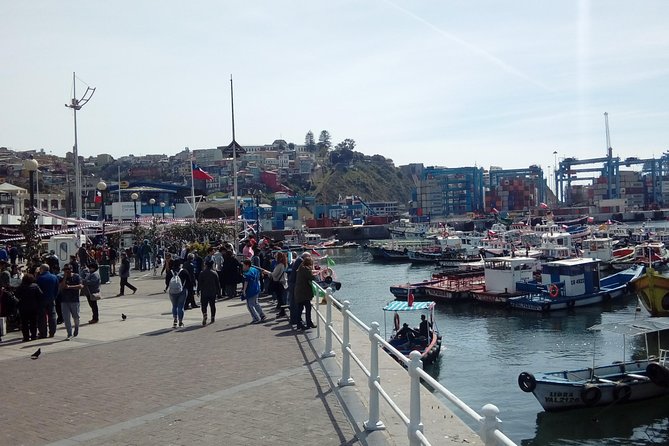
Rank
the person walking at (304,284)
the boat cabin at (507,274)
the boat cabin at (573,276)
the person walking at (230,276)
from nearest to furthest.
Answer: the person walking at (304,284) < the person walking at (230,276) < the boat cabin at (573,276) < the boat cabin at (507,274)

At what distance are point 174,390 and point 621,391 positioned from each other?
42.9ft

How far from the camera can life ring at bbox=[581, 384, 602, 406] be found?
16.8 meters

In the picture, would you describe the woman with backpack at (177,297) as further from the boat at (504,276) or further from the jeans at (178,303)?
the boat at (504,276)

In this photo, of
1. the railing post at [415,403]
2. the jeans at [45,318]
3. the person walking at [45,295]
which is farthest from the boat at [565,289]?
the railing post at [415,403]

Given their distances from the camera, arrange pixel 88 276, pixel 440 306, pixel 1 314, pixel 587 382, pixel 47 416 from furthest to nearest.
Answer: pixel 440 306 → pixel 587 382 → pixel 88 276 → pixel 1 314 → pixel 47 416

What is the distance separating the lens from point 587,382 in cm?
1720

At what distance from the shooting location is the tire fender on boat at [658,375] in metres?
17.2

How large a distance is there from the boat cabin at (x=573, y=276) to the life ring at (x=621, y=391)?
20945mm

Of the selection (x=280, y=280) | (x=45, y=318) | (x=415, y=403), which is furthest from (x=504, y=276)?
(x=415, y=403)

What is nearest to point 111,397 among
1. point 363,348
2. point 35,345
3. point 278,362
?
point 278,362

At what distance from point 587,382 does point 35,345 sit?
537 inches

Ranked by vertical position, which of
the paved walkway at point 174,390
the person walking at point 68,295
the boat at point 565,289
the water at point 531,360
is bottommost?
the water at point 531,360

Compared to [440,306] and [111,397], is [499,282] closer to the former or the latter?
[440,306]

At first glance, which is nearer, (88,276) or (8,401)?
(8,401)
